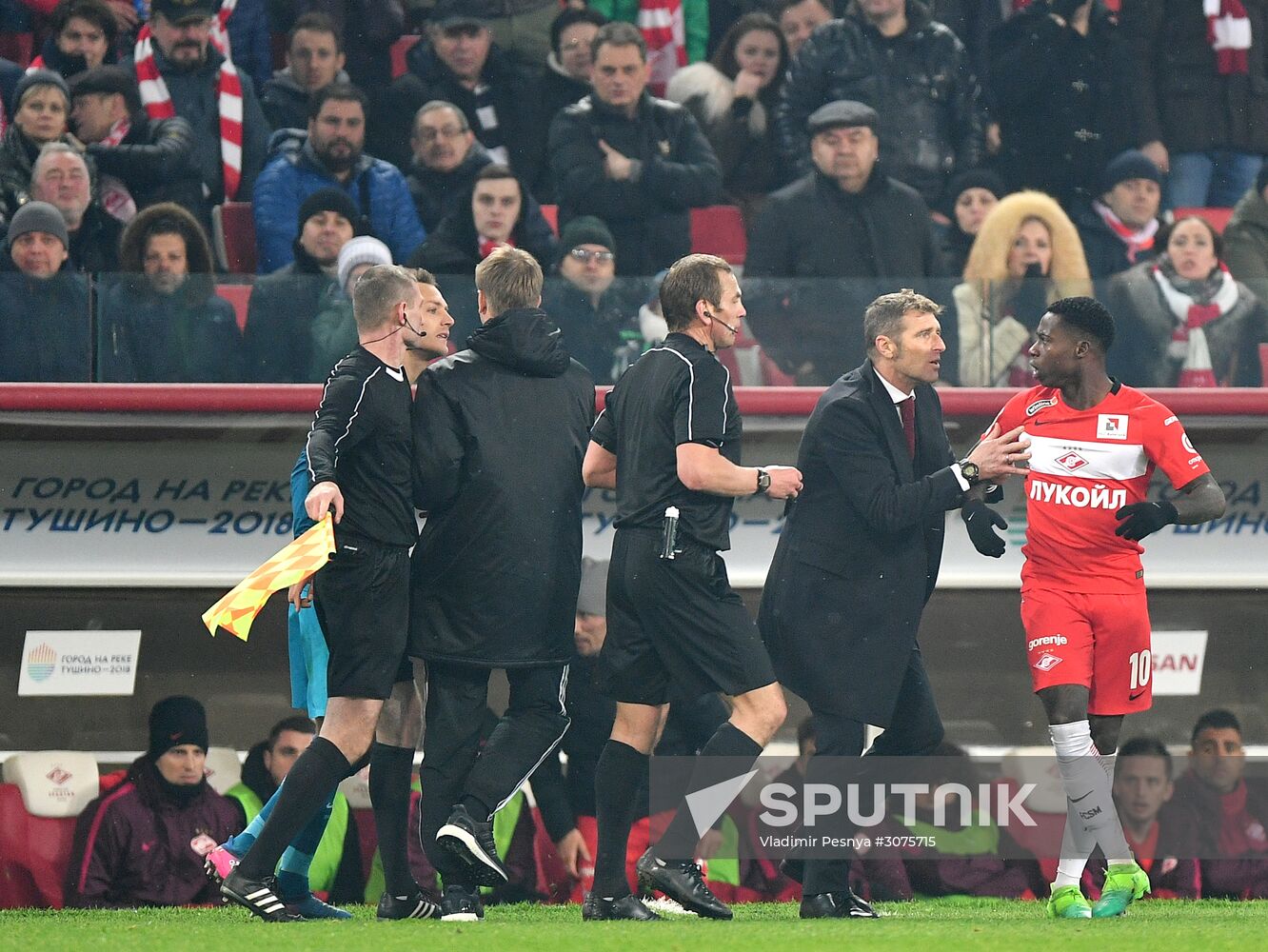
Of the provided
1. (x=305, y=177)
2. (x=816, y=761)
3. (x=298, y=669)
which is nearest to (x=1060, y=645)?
(x=816, y=761)

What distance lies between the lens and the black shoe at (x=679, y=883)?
5.46m

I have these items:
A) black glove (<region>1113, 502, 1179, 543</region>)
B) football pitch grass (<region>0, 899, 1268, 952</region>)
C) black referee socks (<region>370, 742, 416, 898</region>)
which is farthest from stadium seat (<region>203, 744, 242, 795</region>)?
black glove (<region>1113, 502, 1179, 543</region>)

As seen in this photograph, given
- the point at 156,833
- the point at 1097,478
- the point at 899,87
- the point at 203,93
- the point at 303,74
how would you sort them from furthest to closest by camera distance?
the point at 899,87 < the point at 303,74 < the point at 203,93 < the point at 156,833 < the point at 1097,478

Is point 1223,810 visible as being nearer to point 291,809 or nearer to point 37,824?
point 291,809

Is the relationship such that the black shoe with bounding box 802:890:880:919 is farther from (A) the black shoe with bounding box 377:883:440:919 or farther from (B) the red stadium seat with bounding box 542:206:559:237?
(B) the red stadium seat with bounding box 542:206:559:237

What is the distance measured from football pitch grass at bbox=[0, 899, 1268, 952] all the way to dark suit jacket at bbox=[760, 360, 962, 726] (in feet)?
2.45

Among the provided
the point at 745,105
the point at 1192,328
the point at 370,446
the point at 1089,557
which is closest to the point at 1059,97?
the point at 745,105

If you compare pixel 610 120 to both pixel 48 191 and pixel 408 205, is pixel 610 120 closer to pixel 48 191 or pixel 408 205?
pixel 408 205

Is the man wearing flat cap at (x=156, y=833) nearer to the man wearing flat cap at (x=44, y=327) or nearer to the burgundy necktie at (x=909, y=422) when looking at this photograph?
the man wearing flat cap at (x=44, y=327)

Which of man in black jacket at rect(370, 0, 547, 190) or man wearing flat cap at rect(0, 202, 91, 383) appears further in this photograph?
man in black jacket at rect(370, 0, 547, 190)

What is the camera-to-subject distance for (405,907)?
18.8 ft

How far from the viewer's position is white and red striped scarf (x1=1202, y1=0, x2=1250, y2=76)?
10.2 m

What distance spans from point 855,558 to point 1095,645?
82 cm

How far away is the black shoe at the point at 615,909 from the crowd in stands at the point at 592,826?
1.51 metres
